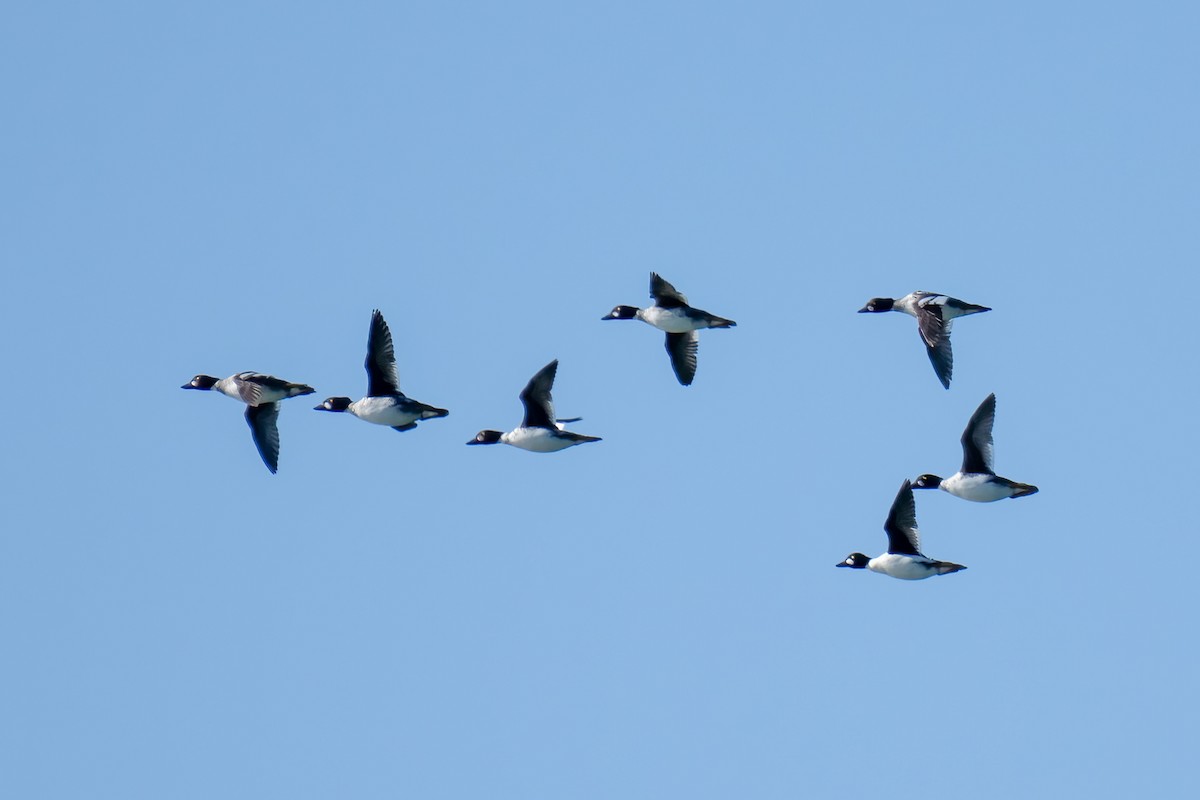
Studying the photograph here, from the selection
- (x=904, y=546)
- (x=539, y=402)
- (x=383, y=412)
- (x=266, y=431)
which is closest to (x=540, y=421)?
(x=539, y=402)

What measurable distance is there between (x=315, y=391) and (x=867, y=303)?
12.6 metres

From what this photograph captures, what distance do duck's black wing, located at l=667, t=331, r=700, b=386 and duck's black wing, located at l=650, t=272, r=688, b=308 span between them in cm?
94

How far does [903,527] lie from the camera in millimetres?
42281

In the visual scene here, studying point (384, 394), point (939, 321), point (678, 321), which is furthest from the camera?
point (678, 321)

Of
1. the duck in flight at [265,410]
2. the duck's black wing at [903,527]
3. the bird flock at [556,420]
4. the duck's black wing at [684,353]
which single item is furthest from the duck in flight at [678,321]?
the duck in flight at [265,410]

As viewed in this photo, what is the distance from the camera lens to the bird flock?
42.0m

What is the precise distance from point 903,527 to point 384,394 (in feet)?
34.9

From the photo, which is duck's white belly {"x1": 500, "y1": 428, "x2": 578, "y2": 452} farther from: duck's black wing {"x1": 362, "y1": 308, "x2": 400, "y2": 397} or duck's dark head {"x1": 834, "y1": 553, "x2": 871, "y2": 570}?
duck's dark head {"x1": 834, "y1": 553, "x2": 871, "y2": 570}

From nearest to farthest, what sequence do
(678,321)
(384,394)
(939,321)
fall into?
(384,394) < (939,321) < (678,321)

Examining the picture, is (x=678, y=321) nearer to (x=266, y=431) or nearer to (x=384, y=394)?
(x=384, y=394)

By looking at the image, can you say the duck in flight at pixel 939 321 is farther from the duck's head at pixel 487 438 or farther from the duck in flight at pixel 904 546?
the duck's head at pixel 487 438

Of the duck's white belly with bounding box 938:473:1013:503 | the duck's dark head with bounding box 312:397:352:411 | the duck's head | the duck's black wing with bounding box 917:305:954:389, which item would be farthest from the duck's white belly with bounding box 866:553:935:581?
the duck's dark head with bounding box 312:397:352:411

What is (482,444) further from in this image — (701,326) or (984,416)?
(984,416)

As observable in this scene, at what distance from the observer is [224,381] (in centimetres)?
4506
